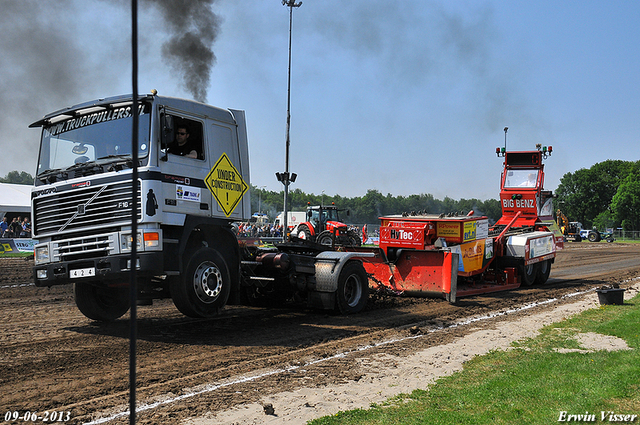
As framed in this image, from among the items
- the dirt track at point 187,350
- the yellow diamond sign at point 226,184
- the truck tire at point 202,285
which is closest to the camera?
the dirt track at point 187,350

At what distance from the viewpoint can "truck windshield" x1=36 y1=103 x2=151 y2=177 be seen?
6.90 meters

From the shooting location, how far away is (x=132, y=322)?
7.27ft

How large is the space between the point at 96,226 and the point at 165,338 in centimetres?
171

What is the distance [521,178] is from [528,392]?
12217mm

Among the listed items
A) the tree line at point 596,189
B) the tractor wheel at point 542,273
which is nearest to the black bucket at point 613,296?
the tractor wheel at point 542,273

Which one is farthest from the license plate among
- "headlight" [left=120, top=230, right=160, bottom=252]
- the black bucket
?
the black bucket

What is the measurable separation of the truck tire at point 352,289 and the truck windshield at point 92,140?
3.80 metres

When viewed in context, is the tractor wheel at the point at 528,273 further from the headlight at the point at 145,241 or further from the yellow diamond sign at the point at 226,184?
the headlight at the point at 145,241

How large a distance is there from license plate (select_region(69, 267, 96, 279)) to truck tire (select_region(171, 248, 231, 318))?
1.00 m

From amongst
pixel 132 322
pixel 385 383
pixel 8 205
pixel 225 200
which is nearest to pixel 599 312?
pixel 385 383

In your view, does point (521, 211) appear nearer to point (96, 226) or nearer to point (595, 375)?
point (595, 375)

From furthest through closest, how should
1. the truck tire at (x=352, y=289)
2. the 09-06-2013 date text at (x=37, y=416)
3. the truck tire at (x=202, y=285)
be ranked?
the truck tire at (x=352, y=289)
the truck tire at (x=202, y=285)
the 09-06-2013 date text at (x=37, y=416)

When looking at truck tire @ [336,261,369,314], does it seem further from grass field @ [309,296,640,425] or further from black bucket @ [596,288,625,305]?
black bucket @ [596,288,625,305]

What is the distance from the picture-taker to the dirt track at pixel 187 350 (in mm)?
4555
